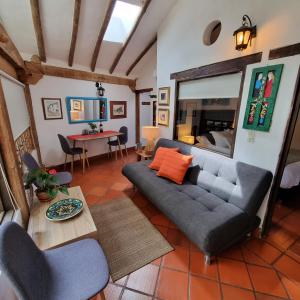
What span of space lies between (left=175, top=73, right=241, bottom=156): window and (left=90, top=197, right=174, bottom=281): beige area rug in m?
1.40

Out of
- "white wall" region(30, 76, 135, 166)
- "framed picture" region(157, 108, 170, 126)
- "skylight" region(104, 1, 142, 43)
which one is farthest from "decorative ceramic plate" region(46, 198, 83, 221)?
"skylight" region(104, 1, 142, 43)

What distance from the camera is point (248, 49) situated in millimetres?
1792

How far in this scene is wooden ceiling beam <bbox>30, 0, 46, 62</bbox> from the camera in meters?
2.35

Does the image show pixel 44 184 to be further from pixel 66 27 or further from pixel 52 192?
Result: pixel 66 27

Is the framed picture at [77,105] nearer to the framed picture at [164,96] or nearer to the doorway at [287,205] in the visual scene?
the framed picture at [164,96]

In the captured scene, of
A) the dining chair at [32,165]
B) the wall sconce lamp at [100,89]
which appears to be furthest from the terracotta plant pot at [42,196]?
the wall sconce lamp at [100,89]

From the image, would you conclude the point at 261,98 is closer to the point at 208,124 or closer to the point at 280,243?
the point at 208,124

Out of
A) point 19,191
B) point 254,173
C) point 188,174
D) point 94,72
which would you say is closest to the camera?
point 19,191

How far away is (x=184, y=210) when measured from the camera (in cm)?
172

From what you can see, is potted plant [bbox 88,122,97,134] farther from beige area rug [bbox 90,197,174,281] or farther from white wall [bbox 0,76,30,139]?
beige area rug [bbox 90,197,174,281]

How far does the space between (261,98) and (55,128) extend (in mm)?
3971

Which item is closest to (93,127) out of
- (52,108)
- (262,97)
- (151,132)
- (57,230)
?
(52,108)

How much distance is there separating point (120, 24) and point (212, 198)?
3.71m

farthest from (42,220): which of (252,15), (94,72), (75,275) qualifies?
(94,72)
